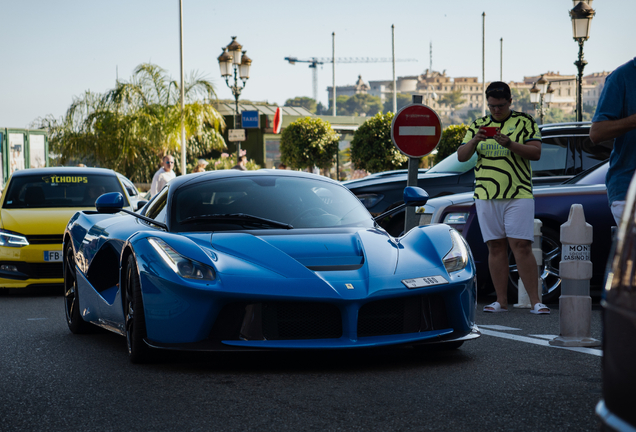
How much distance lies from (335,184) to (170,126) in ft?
105

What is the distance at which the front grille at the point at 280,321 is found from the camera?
458 cm

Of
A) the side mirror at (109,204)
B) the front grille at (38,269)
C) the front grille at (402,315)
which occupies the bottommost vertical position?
the front grille at (38,269)

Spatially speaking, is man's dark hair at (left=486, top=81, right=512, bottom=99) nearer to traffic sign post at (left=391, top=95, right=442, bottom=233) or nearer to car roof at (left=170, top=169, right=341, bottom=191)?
car roof at (left=170, top=169, right=341, bottom=191)

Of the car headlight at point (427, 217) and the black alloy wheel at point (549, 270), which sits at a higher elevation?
the car headlight at point (427, 217)

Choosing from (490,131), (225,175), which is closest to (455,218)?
(490,131)

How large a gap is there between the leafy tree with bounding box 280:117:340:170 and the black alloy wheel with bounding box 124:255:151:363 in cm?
3374

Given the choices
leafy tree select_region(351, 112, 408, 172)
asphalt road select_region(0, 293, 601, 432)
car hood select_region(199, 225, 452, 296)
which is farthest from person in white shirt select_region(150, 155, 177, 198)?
leafy tree select_region(351, 112, 408, 172)

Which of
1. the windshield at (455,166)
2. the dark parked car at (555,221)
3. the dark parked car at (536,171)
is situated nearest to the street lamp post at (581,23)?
the windshield at (455,166)

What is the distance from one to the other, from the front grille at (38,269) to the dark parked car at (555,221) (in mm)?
4197

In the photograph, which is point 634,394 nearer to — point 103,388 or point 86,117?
point 103,388

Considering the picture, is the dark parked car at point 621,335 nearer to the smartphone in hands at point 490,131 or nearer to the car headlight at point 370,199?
the smartphone in hands at point 490,131

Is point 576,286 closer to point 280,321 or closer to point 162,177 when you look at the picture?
point 280,321

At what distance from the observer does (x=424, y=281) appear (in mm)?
4742

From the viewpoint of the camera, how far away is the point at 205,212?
18.6ft
